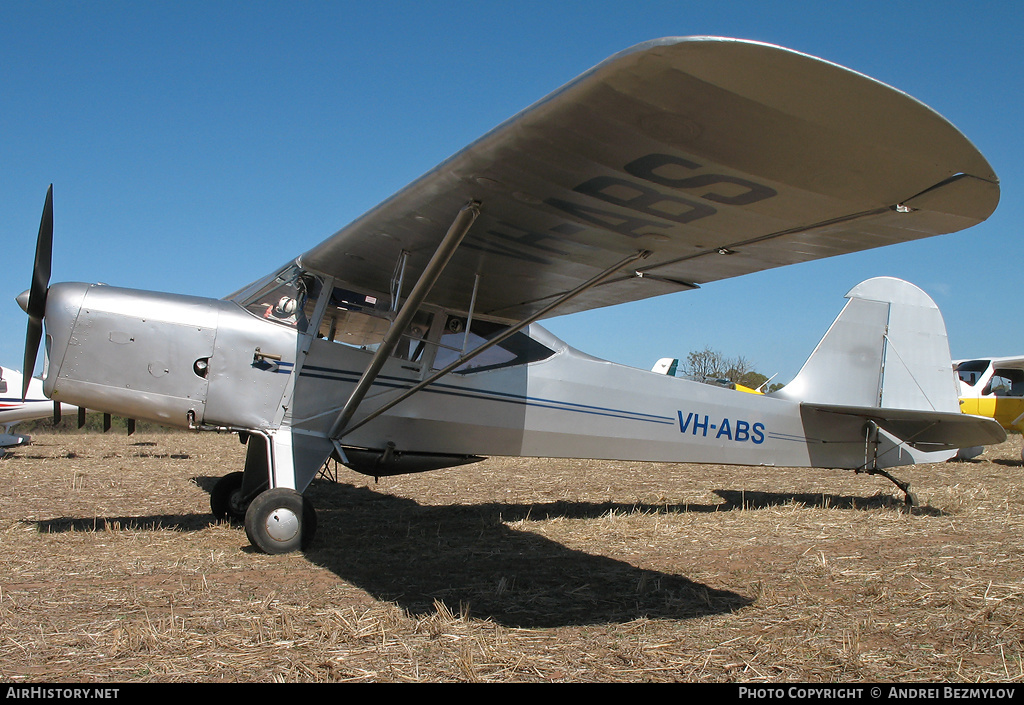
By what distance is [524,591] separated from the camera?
3.97 metres

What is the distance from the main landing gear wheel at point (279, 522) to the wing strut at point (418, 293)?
0.69 m

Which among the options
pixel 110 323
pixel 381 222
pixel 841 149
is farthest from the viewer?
pixel 110 323

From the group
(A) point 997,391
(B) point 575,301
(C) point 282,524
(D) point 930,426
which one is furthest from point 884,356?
(A) point 997,391

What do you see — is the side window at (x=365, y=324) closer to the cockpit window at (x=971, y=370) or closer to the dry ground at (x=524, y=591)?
the dry ground at (x=524, y=591)

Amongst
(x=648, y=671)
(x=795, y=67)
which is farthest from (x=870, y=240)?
(x=648, y=671)

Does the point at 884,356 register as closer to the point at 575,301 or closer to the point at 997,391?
the point at 575,301

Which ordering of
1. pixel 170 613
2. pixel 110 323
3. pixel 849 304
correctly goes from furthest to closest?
pixel 849 304
pixel 110 323
pixel 170 613

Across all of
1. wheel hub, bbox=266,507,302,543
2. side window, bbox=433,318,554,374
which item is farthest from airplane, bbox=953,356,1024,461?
wheel hub, bbox=266,507,302,543

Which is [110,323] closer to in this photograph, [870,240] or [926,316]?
[870,240]

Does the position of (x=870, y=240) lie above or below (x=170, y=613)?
above

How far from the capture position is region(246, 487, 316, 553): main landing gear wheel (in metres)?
4.92

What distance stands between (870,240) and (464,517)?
187 inches

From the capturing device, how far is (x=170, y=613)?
3465 mm

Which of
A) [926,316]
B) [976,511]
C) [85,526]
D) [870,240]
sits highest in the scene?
[926,316]
